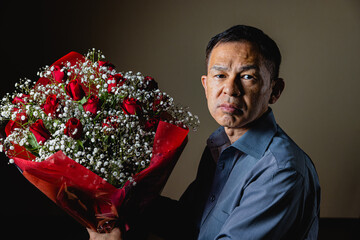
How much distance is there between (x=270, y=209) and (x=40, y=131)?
0.86m

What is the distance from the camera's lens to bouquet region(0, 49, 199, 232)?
112cm

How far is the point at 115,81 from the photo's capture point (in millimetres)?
1276

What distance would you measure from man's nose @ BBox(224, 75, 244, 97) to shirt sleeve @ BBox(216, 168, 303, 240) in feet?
1.15

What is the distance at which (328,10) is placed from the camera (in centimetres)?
325

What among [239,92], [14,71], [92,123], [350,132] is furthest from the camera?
[350,132]

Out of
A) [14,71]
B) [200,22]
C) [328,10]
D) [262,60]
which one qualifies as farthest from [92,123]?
[328,10]

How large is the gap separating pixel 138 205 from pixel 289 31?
2653mm

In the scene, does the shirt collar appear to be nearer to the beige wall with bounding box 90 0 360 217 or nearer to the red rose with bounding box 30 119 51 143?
the red rose with bounding box 30 119 51 143

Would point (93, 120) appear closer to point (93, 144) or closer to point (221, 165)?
point (93, 144)

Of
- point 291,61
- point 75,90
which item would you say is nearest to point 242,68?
point 75,90

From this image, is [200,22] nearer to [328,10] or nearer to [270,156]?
[328,10]

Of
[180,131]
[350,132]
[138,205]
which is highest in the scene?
[180,131]

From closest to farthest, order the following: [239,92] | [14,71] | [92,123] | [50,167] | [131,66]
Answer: [50,167] → [92,123] → [239,92] → [14,71] → [131,66]

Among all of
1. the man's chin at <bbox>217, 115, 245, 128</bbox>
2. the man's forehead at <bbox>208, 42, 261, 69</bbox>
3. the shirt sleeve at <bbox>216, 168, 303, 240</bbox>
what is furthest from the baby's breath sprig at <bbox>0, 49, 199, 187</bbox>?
the shirt sleeve at <bbox>216, 168, 303, 240</bbox>
